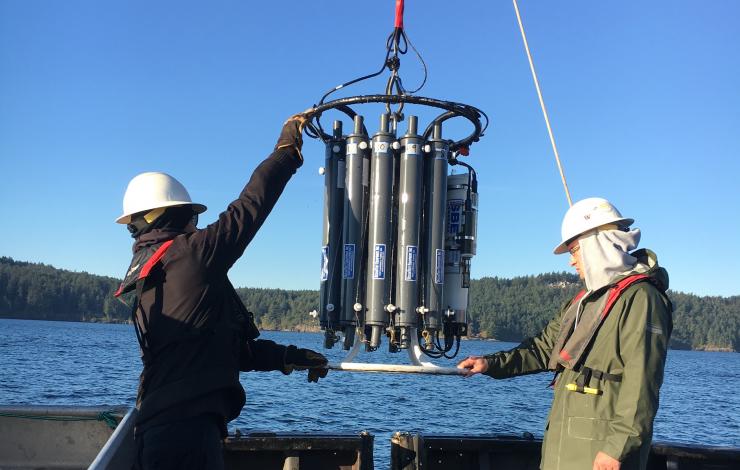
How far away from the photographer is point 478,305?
121 metres

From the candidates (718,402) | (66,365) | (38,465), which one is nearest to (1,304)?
(66,365)

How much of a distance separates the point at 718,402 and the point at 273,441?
39.4 m

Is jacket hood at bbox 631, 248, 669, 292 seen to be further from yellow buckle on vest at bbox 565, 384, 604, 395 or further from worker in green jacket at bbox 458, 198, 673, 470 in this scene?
yellow buckle on vest at bbox 565, 384, 604, 395

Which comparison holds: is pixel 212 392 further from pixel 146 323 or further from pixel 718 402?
pixel 718 402

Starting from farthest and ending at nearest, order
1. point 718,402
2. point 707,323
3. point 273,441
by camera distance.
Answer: point 707,323 < point 718,402 < point 273,441

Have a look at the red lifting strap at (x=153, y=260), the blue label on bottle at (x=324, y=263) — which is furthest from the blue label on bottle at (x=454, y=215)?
the red lifting strap at (x=153, y=260)

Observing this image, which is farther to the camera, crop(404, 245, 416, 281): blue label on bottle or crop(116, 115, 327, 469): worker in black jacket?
crop(404, 245, 416, 281): blue label on bottle

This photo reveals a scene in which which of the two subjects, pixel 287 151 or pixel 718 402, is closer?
pixel 287 151

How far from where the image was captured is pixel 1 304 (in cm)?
14788

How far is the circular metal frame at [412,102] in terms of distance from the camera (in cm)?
546

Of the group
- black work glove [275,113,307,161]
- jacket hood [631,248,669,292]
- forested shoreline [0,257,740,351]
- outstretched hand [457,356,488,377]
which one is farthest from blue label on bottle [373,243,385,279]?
forested shoreline [0,257,740,351]

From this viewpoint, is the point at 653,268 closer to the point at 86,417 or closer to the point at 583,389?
the point at 583,389

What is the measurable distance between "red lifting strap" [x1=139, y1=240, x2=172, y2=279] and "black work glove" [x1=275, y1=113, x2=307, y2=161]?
3.43 feet

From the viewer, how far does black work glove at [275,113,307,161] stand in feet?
15.0
